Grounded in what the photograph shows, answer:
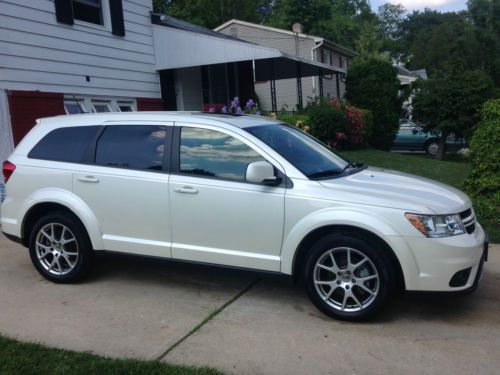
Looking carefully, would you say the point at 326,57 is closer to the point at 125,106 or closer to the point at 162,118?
the point at 125,106

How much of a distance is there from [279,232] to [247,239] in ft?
0.99

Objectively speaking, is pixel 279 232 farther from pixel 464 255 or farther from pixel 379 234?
pixel 464 255

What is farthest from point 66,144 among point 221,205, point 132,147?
point 221,205

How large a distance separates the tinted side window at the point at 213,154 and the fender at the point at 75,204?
1.08 meters

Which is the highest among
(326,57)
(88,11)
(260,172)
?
(326,57)

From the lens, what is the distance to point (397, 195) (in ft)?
12.8

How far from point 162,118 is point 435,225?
8.70 ft

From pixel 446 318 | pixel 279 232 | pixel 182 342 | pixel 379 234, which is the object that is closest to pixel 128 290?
pixel 182 342

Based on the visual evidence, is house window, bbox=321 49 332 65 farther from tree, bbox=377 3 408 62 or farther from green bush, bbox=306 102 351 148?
tree, bbox=377 3 408 62

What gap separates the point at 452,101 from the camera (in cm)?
1742

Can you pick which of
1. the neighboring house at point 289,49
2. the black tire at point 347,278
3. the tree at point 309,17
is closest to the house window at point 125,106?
the black tire at point 347,278

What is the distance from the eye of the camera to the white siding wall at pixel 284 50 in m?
28.2

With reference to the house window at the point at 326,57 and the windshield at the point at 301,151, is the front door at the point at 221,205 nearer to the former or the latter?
the windshield at the point at 301,151

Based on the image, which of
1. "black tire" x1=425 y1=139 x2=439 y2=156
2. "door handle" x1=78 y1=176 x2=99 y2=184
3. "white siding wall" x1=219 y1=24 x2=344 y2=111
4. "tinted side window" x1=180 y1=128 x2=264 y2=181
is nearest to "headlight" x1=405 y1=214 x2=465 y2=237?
"tinted side window" x1=180 y1=128 x2=264 y2=181
